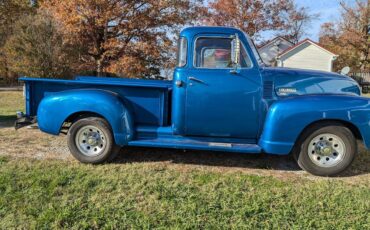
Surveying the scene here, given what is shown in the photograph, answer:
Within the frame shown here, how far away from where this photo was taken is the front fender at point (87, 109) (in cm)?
458

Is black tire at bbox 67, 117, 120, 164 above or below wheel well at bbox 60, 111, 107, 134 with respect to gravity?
below

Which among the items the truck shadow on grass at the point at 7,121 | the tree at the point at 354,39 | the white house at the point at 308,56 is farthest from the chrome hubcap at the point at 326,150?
the tree at the point at 354,39

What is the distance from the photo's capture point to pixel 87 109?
4625 millimetres

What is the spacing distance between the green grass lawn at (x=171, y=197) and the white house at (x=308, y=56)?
82.6ft

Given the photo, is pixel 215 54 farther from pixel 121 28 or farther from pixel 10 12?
pixel 10 12

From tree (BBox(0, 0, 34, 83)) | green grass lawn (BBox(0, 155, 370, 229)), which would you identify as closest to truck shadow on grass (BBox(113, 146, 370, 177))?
green grass lawn (BBox(0, 155, 370, 229))

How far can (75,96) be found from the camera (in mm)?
4668

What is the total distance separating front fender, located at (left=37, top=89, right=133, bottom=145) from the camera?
458cm

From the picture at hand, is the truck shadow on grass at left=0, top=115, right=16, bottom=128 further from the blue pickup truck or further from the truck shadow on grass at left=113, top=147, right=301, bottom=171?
the truck shadow on grass at left=113, top=147, right=301, bottom=171

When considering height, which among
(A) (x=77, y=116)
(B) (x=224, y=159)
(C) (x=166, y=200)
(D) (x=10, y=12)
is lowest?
(C) (x=166, y=200)

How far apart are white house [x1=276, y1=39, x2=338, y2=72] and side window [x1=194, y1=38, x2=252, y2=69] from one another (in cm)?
2498

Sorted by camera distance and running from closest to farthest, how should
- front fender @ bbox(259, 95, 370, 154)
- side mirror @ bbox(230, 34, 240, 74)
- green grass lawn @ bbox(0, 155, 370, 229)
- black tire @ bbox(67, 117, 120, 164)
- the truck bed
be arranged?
green grass lawn @ bbox(0, 155, 370, 229), front fender @ bbox(259, 95, 370, 154), side mirror @ bbox(230, 34, 240, 74), black tire @ bbox(67, 117, 120, 164), the truck bed

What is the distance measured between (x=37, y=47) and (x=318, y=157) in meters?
14.1

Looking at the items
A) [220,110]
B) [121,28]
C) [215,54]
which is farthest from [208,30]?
[121,28]
